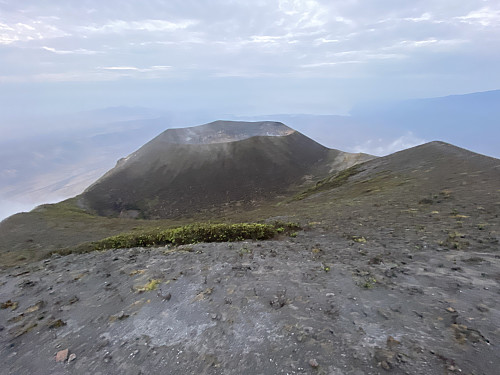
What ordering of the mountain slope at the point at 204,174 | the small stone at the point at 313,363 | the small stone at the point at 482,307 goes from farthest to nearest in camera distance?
the mountain slope at the point at 204,174, the small stone at the point at 482,307, the small stone at the point at 313,363

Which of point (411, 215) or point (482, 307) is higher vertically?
point (482, 307)

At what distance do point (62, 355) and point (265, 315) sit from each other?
20.5ft

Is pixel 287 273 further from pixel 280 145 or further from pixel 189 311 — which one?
pixel 280 145

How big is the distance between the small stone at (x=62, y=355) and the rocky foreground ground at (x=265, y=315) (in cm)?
4

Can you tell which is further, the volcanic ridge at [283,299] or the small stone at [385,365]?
the volcanic ridge at [283,299]

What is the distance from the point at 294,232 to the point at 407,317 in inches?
477

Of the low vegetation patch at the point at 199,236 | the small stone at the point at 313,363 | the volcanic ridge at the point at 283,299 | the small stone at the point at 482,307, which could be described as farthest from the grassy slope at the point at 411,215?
the small stone at the point at 313,363

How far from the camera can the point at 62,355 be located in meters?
7.98

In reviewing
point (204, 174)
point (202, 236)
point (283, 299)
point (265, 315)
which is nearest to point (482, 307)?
point (283, 299)

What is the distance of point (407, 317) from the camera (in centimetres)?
820

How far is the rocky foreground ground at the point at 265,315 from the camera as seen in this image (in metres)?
6.85

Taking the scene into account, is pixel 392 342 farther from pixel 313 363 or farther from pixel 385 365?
pixel 313 363

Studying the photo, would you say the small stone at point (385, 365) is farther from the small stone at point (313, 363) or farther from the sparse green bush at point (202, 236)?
the sparse green bush at point (202, 236)

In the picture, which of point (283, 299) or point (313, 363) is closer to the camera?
point (313, 363)
